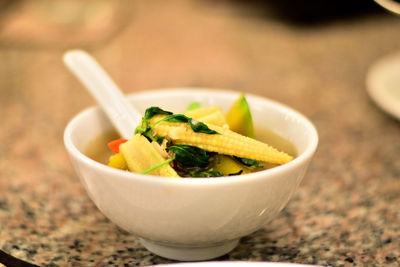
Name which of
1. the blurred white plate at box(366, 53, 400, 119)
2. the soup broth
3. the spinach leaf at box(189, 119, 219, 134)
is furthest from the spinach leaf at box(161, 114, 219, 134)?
the blurred white plate at box(366, 53, 400, 119)

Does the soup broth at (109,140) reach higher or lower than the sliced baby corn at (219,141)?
higher

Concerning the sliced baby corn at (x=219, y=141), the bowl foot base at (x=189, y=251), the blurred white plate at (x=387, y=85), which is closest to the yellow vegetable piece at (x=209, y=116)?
the sliced baby corn at (x=219, y=141)

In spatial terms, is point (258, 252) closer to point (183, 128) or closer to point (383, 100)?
point (183, 128)

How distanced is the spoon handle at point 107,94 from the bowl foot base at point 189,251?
17cm

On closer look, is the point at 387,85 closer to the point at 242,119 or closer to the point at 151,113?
the point at 242,119

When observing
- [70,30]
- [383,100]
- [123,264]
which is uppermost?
[70,30]

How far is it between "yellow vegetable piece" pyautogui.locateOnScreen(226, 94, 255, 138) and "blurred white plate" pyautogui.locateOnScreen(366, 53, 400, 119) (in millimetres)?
496

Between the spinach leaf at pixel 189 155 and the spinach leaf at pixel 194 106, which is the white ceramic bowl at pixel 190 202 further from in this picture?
the spinach leaf at pixel 194 106

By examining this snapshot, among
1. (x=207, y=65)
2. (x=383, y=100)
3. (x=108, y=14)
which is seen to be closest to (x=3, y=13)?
(x=108, y=14)

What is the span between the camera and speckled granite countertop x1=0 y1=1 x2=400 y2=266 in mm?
709

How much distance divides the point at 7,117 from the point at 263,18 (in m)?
1.59

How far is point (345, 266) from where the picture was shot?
66 cm

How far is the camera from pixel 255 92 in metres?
1.47

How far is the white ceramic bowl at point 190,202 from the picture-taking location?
1.78 ft
